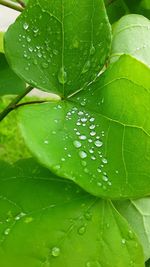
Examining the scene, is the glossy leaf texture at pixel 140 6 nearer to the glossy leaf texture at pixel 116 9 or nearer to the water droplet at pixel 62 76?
the glossy leaf texture at pixel 116 9

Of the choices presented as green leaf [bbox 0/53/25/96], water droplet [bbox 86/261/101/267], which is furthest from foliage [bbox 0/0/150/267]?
green leaf [bbox 0/53/25/96]

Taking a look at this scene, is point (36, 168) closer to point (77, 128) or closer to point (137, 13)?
point (77, 128)

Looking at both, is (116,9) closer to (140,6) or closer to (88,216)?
(140,6)

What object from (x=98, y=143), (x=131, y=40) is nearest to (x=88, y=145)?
(x=98, y=143)

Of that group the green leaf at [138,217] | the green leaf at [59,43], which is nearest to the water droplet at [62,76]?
the green leaf at [59,43]

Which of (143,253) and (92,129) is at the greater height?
(92,129)

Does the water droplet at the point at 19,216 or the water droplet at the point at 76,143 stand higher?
the water droplet at the point at 76,143

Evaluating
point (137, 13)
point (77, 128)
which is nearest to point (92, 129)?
point (77, 128)
